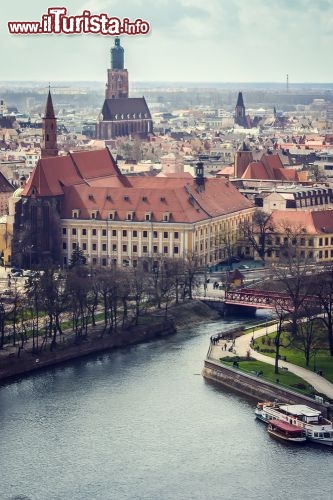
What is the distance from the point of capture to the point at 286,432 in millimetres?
61000

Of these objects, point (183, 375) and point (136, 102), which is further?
point (136, 102)

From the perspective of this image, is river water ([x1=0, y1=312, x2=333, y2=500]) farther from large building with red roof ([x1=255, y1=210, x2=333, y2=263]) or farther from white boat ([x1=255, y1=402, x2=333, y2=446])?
large building with red roof ([x1=255, y1=210, x2=333, y2=263])

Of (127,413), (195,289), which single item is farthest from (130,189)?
(127,413)

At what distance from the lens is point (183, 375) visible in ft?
230

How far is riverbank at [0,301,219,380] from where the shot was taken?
71.2 meters

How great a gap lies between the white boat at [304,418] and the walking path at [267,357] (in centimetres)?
202

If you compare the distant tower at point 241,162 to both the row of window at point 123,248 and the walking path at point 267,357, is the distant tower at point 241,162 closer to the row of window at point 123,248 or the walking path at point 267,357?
the row of window at point 123,248

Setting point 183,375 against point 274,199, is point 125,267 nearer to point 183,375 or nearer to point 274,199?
point 274,199

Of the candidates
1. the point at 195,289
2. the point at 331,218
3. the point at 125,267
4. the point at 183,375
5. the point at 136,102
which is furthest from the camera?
the point at 136,102

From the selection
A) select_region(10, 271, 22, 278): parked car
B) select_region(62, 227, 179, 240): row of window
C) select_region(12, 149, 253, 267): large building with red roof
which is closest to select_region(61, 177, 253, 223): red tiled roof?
select_region(12, 149, 253, 267): large building with red roof

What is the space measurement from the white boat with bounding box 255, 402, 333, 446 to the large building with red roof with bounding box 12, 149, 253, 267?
107ft

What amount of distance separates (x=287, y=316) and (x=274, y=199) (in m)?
31.3

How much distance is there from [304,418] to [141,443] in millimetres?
6325

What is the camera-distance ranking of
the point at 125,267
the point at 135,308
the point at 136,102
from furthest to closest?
1. the point at 136,102
2. the point at 125,267
3. the point at 135,308
